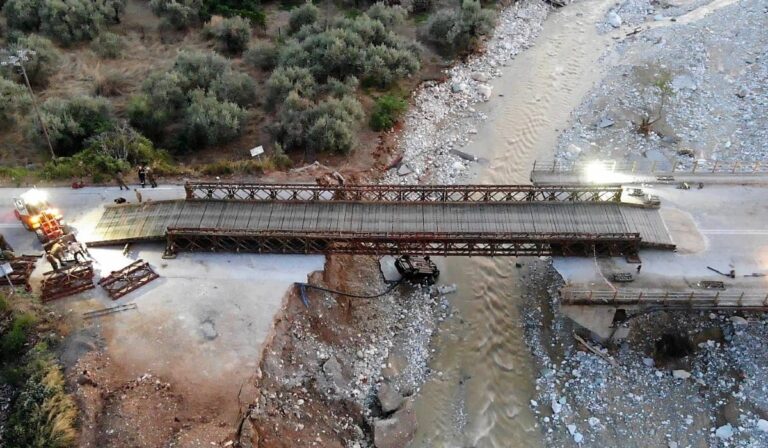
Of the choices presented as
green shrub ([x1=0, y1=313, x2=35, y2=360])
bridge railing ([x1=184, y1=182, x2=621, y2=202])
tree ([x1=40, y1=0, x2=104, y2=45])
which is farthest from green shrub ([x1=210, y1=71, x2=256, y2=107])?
green shrub ([x1=0, y1=313, x2=35, y2=360])

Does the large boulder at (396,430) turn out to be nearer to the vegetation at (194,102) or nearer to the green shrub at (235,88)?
the vegetation at (194,102)

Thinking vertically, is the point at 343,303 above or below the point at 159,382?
below

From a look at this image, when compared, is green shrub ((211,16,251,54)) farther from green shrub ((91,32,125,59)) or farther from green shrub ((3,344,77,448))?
green shrub ((3,344,77,448))

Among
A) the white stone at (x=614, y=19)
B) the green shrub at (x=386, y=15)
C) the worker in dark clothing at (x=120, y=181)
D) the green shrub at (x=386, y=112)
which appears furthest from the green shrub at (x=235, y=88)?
the white stone at (x=614, y=19)

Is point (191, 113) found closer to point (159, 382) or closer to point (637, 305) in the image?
point (159, 382)

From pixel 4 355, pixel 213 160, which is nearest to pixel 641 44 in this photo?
pixel 213 160
